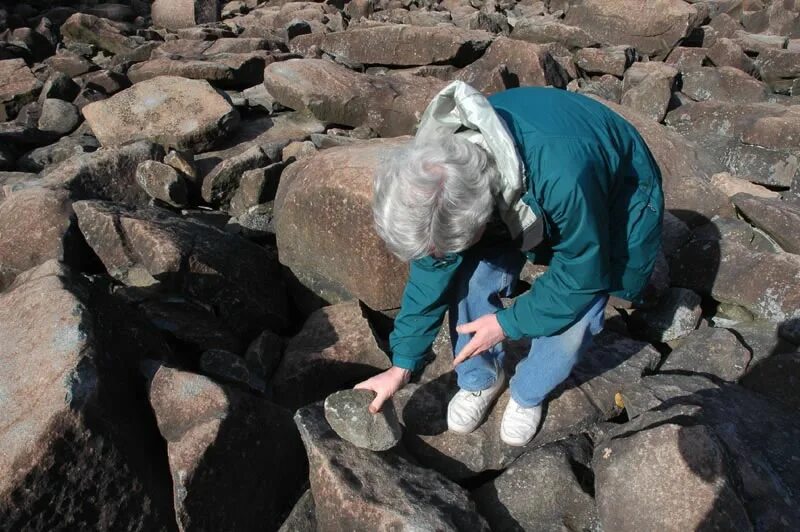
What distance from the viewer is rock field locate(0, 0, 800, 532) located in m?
2.30

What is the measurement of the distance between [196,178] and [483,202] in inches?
150

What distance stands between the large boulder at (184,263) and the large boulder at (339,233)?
0.83ft

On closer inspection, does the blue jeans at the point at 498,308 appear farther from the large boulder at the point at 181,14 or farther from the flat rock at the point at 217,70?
the large boulder at the point at 181,14

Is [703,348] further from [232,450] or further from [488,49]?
[488,49]

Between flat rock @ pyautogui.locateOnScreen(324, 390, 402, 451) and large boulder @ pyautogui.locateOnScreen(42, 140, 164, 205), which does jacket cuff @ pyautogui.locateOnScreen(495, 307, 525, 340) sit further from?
large boulder @ pyautogui.locateOnScreen(42, 140, 164, 205)

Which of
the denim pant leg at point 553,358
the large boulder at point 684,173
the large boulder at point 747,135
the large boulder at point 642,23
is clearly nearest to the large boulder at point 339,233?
the denim pant leg at point 553,358

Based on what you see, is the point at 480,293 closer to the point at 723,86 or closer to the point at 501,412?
the point at 501,412

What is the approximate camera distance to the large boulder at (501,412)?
111 inches

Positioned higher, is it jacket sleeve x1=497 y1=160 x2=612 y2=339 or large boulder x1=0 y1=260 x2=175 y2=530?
jacket sleeve x1=497 y1=160 x2=612 y2=339

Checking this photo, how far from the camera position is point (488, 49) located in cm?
744

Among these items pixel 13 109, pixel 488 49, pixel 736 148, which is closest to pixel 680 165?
pixel 736 148

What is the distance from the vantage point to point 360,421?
241cm

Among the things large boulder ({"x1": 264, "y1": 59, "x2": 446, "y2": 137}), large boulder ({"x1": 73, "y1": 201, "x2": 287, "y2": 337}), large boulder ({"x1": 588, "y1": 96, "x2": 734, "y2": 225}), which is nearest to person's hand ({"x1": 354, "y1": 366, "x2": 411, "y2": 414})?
large boulder ({"x1": 73, "y1": 201, "x2": 287, "y2": 337})

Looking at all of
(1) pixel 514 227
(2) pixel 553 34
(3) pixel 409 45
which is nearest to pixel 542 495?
(1) pixel 514 227
